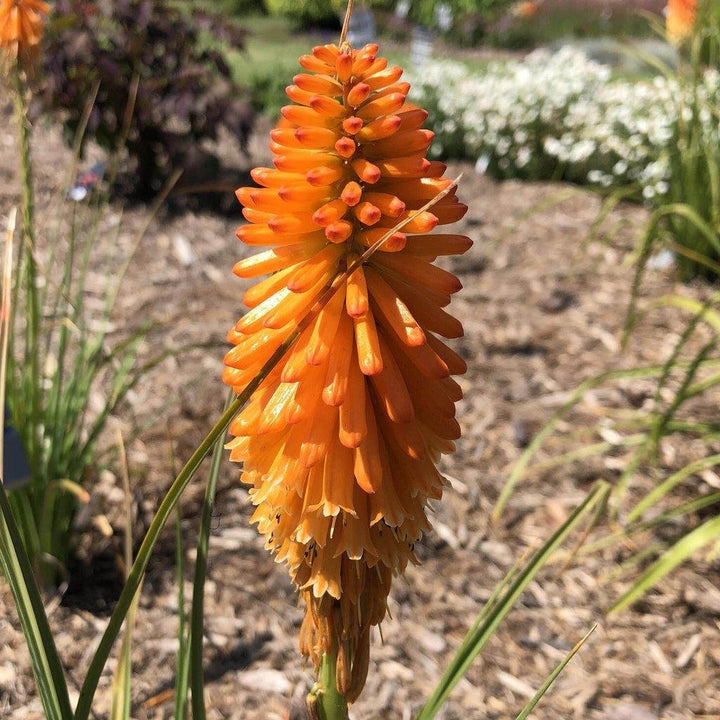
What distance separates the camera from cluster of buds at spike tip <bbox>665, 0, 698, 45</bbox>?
400 centimetres

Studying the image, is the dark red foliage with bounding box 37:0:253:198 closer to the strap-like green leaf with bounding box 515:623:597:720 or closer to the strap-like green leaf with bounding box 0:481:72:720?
the strap-like green leaf with bounding box 0:481:72:720

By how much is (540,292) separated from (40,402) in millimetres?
3078

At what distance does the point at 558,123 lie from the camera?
6.91 meters

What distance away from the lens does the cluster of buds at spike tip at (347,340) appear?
3.71 ft

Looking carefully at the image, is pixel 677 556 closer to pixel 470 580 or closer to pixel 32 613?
pixel 470 580

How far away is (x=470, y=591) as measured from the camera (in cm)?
271

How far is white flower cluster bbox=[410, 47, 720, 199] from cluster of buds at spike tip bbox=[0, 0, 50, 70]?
4.44 meters

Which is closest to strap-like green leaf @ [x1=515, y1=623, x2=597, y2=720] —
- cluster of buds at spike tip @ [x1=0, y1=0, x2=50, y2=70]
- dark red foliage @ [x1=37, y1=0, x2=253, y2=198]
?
cluster of buds at spike tip @ [x1=0, y1=0, x2=50, y2=70]

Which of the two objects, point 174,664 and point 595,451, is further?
point 595,451

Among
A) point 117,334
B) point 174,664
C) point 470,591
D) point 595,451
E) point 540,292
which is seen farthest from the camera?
point 540,292

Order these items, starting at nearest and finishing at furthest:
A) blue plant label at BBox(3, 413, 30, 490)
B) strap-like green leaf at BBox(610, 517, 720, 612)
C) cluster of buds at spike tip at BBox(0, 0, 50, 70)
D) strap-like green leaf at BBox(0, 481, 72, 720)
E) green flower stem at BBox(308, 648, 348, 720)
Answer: strap-like green leaf at BBox(0, 481, 72, 720) → green flower stem at BBox(308, 648, 348, 720) → blue plant label at BBox(3, 413, 30, 490) → cluster of buds at spike tip at BBox(0, 0, 50, 70) → strap-like green leaf at BBox(610, 517, 720, 612)

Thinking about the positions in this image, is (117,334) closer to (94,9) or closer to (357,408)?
(94,9)

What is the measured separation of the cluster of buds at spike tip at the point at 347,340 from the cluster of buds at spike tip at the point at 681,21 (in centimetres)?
341

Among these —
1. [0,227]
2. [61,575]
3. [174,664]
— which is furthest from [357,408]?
[0,227]
